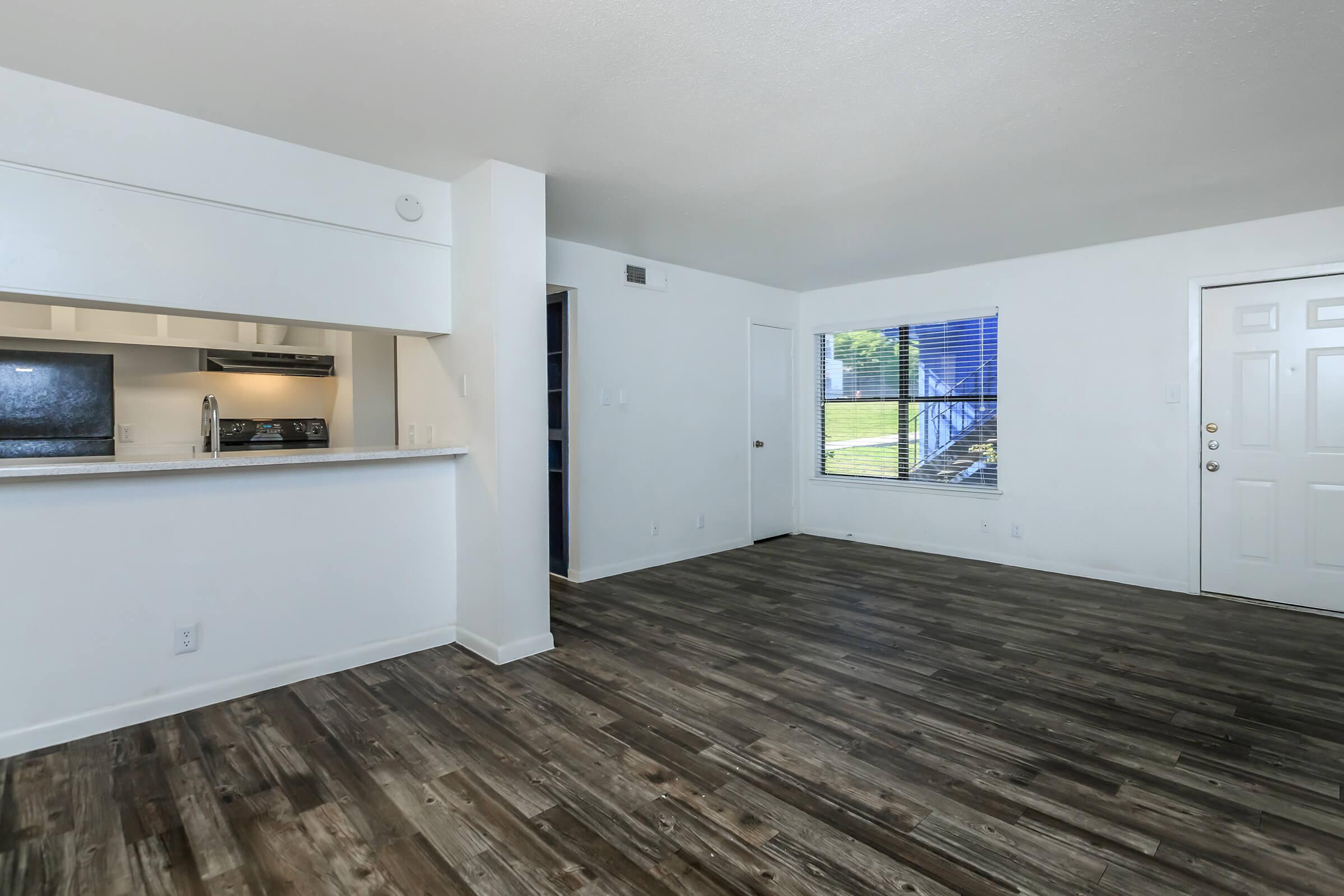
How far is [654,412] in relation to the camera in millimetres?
5219

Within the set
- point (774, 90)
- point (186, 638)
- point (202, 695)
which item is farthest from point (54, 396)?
point (774, 90)

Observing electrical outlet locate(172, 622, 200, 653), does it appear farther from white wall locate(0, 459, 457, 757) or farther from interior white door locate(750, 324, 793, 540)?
interior white door locate(750, 324, 793, 540)

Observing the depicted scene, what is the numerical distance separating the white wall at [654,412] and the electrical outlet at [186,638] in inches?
94.9

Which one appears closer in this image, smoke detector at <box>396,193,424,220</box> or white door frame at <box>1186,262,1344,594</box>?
smoke detector at <box>396,193,424,220</box>

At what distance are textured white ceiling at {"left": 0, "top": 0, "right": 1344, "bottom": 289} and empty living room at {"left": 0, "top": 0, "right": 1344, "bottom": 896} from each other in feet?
0.08

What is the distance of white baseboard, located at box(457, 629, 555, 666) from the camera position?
3.25 m

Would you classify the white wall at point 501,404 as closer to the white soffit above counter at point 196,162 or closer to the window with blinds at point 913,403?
the white soffit above counter at point 196,162

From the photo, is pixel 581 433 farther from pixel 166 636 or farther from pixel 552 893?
pixel 552 893

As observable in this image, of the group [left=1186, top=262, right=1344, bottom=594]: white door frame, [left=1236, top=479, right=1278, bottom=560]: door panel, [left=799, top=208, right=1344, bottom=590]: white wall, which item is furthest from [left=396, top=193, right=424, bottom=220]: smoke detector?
[left=1236, top=479, right=1278, bottom=560]: door panel

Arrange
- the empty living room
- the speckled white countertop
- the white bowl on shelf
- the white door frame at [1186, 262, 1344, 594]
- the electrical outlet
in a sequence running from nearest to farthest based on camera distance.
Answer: the empty living room
the speckled white countertop
the electrical outlet
the white door frame at [1186, 262, 1344, 594]
the white bowl on shelf

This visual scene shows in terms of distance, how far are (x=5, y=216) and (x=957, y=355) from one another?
5870 mm

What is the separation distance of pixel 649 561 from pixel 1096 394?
3.62m

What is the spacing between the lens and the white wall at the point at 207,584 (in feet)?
7.96

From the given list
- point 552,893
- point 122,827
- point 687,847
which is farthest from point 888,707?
point 122,827
